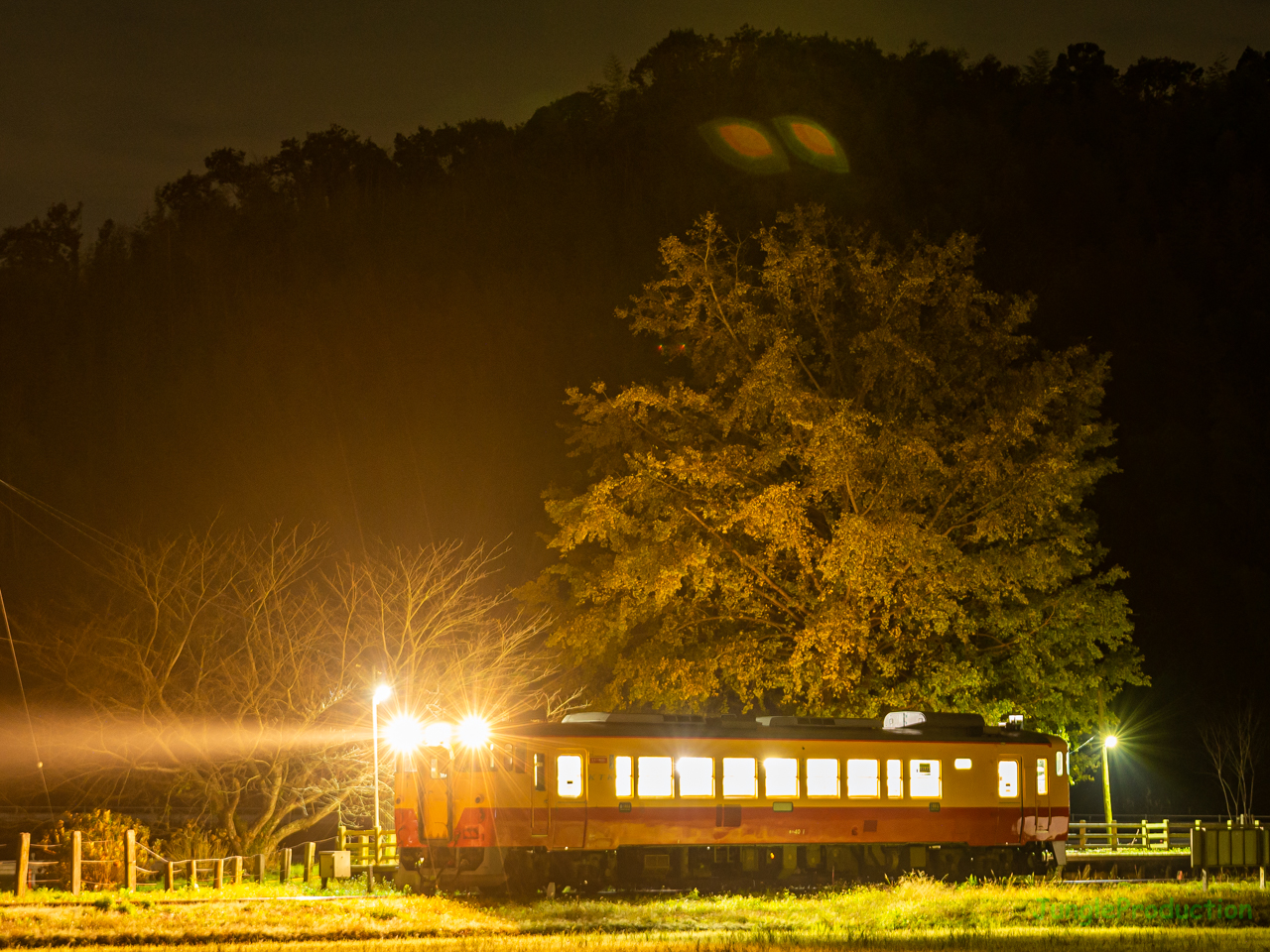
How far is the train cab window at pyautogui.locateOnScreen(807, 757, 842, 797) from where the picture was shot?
2873 cm

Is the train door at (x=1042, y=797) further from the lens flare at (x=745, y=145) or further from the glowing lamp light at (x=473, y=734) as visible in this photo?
the lens flare at (x=745, y=145)

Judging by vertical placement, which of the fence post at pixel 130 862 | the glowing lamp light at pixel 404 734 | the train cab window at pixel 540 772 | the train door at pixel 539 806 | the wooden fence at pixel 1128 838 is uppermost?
the glowing lamp light at pixel 404 734

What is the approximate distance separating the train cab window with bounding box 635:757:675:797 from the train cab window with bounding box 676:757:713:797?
23 cm

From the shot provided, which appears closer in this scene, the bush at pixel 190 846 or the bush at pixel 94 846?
the bush at pixel 94 846

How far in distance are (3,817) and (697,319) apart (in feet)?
107

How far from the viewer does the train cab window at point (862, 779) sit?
29.0m

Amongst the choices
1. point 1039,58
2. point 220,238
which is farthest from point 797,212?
point 220,238

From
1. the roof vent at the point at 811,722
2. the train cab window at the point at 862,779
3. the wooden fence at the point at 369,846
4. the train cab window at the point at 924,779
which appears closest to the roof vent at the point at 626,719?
A: the roof vent at the point at 811,722

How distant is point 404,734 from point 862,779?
9.27m

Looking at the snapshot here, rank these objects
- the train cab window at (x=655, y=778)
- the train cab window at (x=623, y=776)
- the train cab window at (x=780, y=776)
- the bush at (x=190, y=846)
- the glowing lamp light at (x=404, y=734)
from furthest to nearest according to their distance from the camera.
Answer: the bush at (x=190, y=846) < the train cab window at (x=780, y=776) < the glowing lamp light at (x=404, y=734) < the train cab window at (x=655, y=778) < the train cab window at (x=623, y=776)

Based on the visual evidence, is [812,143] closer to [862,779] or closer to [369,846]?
[369,846]

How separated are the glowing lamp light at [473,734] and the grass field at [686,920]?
2804 mm

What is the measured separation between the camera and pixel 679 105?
133m

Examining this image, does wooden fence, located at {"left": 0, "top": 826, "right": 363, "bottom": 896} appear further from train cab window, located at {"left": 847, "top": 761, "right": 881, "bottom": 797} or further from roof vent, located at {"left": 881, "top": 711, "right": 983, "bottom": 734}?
roof vent, located at {"left": 881, "top": 711, "right": 983, "bottom": 734}
